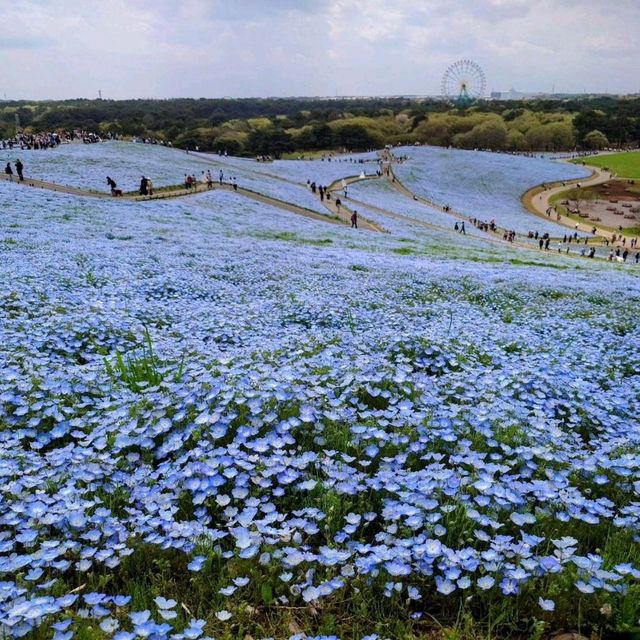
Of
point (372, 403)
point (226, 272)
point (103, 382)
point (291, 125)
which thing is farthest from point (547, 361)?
point (291, 125)

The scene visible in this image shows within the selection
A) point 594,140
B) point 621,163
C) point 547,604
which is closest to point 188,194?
point 547,604

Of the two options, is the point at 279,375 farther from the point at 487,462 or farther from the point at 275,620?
the point at 275,620

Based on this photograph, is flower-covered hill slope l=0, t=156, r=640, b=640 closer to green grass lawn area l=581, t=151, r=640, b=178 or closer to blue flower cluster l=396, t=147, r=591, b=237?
blue flower cluster l=396, t=147, r=591, b=237

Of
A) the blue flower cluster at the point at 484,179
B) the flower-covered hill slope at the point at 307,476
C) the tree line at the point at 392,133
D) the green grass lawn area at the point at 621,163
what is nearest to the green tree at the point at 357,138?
the tree line at the point at 392,133

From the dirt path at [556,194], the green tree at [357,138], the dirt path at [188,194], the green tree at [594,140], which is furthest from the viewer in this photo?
the green tree at [594,140]

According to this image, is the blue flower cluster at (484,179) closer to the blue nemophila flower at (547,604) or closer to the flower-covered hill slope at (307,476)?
the flower-covered hill slope at (307,476)

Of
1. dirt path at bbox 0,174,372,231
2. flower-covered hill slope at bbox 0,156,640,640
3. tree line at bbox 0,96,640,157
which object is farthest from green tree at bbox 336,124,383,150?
flower-covered hill slope at bbox 0,156,640,640
